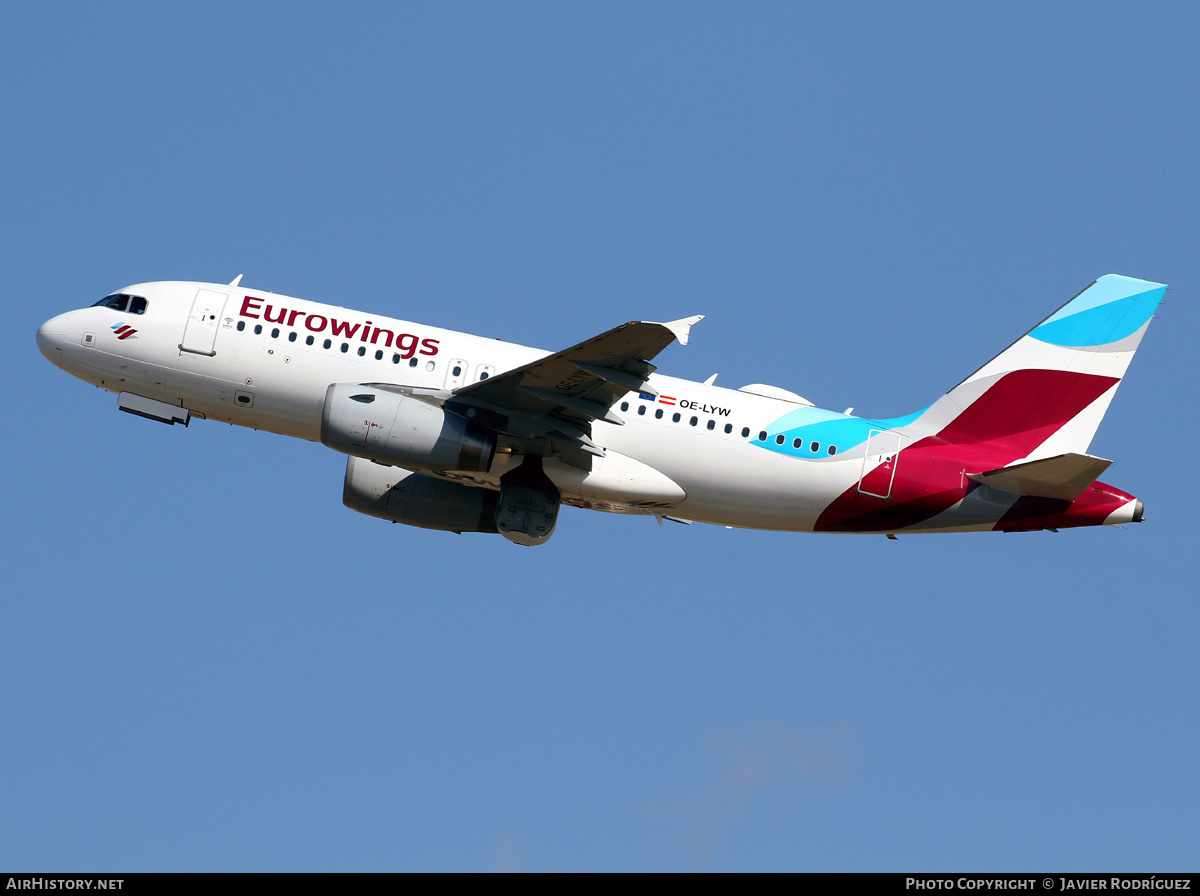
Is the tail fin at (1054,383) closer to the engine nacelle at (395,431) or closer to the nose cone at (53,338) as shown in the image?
the engine nacelle at (395,431)

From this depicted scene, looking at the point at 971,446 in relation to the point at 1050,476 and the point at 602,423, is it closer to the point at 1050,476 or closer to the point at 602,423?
the point at 1050,476

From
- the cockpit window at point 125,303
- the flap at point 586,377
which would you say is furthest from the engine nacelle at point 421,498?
the cockpit window at point 125,303

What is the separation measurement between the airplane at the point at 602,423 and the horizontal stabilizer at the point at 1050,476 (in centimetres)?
5

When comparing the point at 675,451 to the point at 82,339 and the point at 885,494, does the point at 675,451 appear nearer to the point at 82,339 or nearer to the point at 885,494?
the point at 885,494

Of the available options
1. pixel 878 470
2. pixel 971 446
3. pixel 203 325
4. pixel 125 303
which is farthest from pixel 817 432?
pixel 125 303

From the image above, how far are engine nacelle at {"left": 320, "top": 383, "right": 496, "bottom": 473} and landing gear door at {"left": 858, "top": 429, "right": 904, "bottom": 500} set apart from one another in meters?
9.95

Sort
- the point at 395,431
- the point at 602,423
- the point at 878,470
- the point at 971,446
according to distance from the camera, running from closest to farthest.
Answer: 1. the point at 395,431
2. the point at 602,423
3. the point at 878,470
4. the point at 971,446

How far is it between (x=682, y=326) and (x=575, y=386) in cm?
387

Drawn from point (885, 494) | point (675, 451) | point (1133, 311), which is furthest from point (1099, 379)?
point (675, 451)

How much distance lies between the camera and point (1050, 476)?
3416cm

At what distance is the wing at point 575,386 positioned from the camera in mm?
30969

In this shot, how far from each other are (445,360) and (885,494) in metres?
11.9

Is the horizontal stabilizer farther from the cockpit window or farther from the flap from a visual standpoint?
the cockpit window
